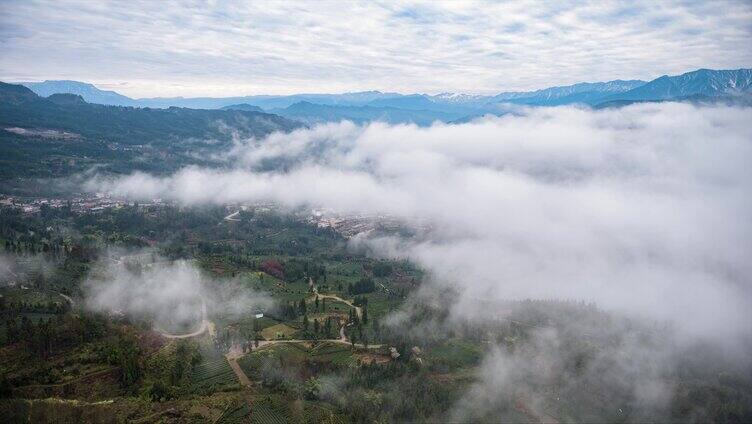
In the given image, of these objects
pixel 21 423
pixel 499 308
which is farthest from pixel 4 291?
pixel 499 308

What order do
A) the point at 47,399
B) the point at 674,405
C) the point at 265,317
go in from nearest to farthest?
the point at 47,399 → the point at 674,405 → the point at 265,317

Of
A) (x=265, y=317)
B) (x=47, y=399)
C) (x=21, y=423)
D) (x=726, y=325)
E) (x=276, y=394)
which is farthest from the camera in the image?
(x=726, y=325)

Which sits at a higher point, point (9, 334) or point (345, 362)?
point (9, 334)

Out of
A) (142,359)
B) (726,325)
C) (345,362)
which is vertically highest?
(142,359)

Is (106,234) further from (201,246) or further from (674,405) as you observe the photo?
(674,405)

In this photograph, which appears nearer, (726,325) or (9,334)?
(9,334)

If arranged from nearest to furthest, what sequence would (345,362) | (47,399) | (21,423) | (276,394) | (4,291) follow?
(21,423)
(47,399)
(276,394)
(345,362)
(4,291)

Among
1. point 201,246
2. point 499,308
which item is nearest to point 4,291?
point 201,246

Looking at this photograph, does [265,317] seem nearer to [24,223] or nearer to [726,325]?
[24,223]

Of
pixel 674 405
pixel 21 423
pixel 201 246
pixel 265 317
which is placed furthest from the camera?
pixel 201 246
